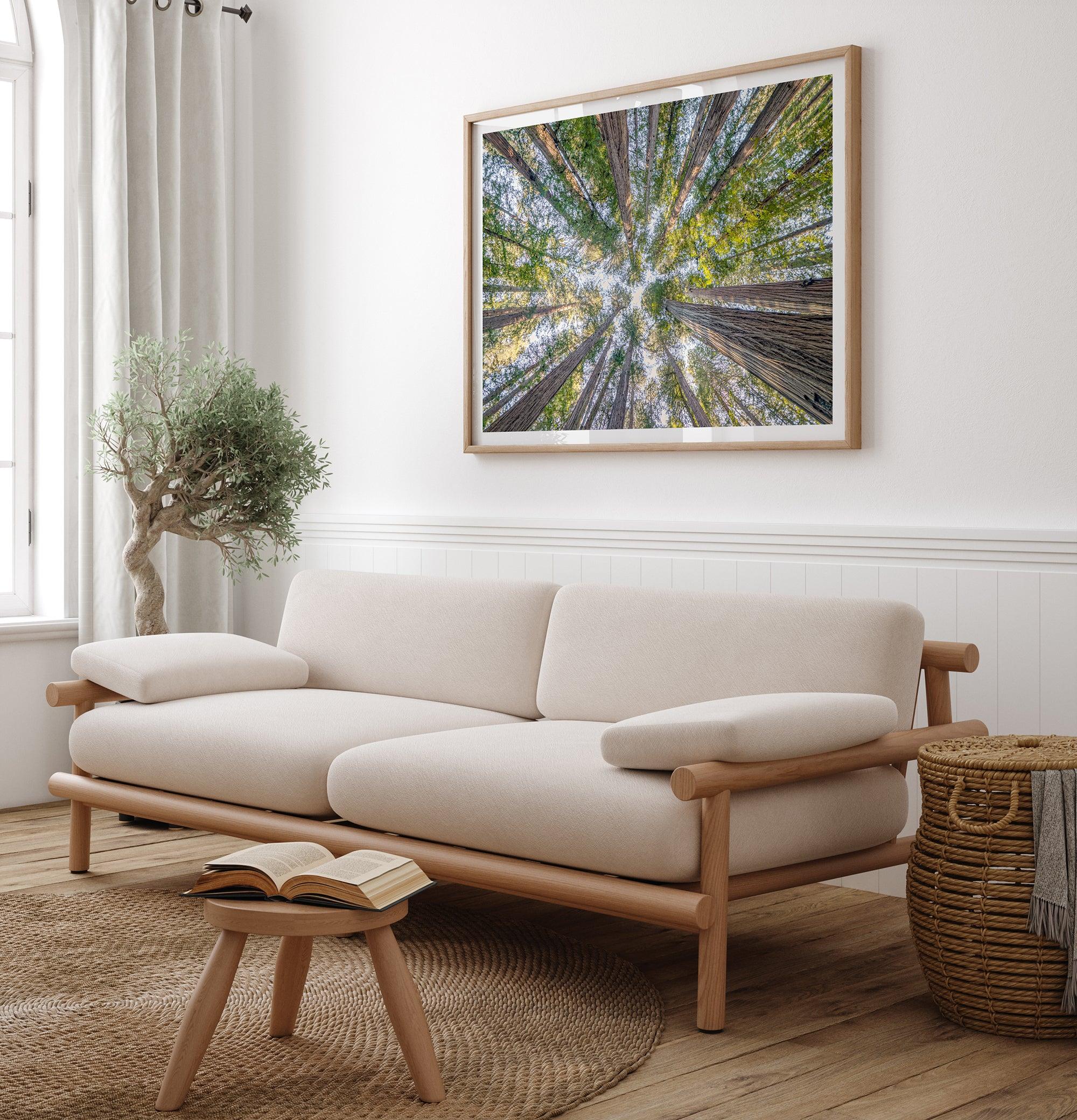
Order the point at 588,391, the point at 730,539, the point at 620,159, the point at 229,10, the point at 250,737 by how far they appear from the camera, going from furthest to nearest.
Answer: the point at 229,10 → the point at 588,391 → the point at 620,159 → the point at 730,539 → the point at 250,737

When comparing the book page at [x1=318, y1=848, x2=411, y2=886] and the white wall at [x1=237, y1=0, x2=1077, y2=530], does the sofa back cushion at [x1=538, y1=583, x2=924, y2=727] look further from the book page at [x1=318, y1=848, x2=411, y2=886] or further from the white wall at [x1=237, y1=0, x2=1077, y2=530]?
the book page at [x1=318, y1=848, x2=411, y2=886]

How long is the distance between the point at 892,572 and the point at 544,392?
125 centimetres

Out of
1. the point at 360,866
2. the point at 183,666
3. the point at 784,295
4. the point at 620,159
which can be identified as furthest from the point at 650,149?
the point at 360,866

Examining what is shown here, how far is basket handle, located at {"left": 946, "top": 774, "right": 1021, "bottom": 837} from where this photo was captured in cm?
254

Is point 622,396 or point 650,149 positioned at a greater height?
point 650,149

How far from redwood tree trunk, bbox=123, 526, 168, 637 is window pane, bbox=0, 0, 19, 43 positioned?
5.93 ft

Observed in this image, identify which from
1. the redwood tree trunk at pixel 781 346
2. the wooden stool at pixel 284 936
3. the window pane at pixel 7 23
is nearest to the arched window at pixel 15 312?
the window pane at pixel 7 23

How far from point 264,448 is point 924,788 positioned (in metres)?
2.31

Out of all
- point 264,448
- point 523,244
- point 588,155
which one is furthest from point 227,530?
point 588,155

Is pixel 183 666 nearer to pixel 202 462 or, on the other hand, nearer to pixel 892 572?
pixel 202 462

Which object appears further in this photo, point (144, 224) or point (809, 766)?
point (144, 224)

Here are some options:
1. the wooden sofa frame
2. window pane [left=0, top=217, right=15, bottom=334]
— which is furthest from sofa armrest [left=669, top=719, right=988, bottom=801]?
window pane [left=0, top=217, right=15, bottom=334]

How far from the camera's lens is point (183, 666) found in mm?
3760

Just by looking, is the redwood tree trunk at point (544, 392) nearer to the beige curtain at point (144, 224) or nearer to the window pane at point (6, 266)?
the beige curtain at point (144, 224)
